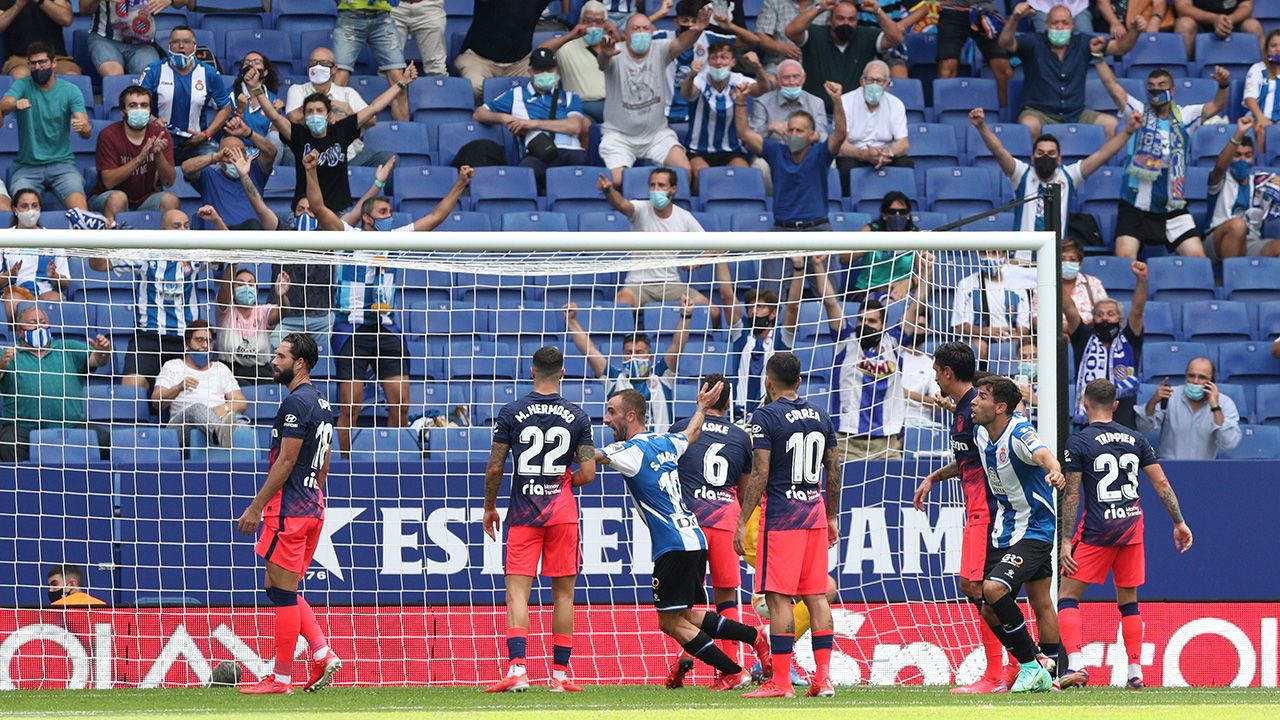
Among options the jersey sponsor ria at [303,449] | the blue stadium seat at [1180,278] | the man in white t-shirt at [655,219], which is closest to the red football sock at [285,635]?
the jersey sponsor ria at [303,449]

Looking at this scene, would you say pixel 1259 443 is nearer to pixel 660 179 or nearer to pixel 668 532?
pixel 660 179

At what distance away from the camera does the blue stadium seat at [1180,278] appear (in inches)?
588

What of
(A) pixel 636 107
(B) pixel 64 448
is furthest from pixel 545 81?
(B) pixel 64 448

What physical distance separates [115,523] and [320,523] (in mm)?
2171

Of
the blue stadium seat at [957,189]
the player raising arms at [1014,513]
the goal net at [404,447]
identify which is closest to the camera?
the player raising arms at [1014,513]

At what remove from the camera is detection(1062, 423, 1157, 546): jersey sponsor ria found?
10031mm

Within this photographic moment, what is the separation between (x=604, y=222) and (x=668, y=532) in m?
5.25

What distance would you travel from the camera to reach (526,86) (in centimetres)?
1527

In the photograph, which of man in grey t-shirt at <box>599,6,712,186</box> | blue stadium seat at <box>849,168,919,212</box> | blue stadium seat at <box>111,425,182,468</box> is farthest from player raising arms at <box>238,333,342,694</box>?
blue stadium seat at <box>849,168,919,212</box>

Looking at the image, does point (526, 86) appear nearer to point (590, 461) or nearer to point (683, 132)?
point (683, 132)

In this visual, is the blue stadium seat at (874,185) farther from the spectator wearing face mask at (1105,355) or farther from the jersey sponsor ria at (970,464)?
the jersey sponsor ria at (970,464)

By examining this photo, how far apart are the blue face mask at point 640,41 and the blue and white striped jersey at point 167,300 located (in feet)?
16.4

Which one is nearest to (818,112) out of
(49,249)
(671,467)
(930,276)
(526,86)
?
(526,86)

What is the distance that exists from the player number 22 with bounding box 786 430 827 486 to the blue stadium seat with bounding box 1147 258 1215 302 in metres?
6.61
